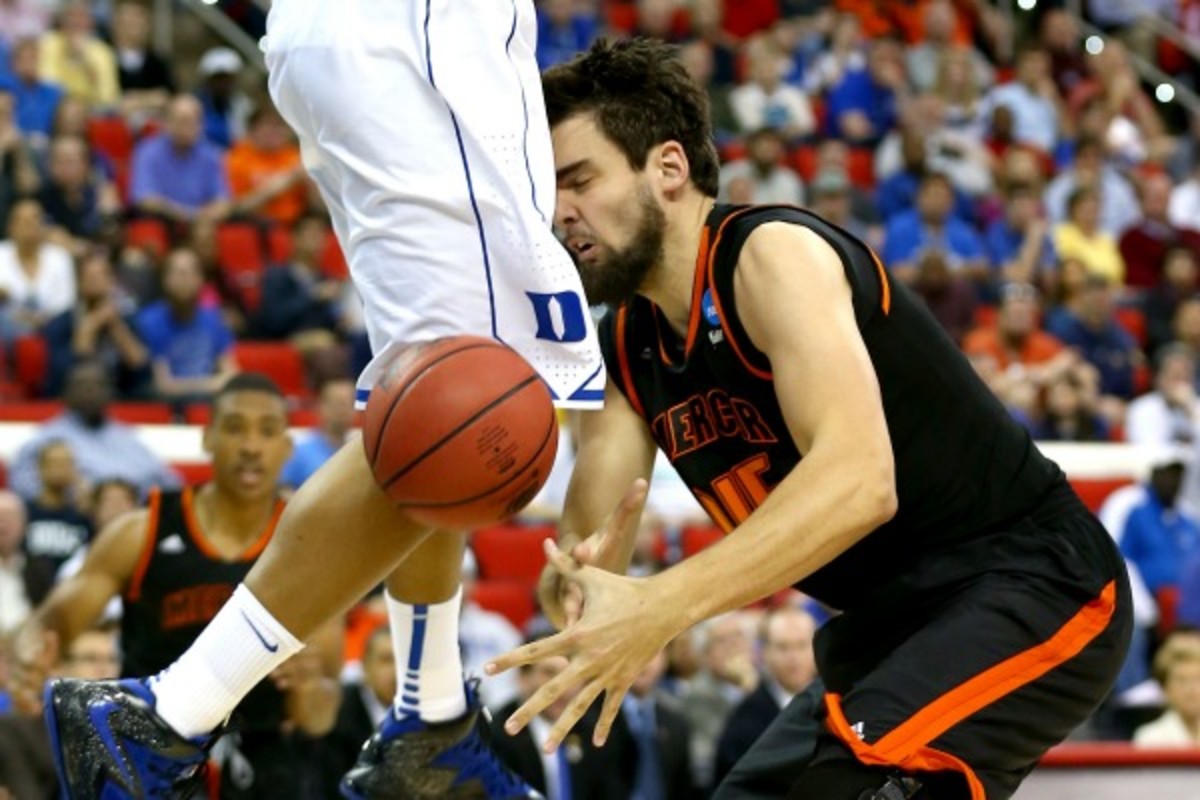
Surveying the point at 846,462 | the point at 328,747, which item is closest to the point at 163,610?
the point at 328,747

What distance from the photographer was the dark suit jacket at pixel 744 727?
7152 mm

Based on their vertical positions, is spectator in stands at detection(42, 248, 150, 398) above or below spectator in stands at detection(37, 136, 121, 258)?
below

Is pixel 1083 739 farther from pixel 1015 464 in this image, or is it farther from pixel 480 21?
pixel 480 21

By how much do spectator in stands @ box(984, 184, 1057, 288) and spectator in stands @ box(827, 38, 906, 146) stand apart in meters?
1.12

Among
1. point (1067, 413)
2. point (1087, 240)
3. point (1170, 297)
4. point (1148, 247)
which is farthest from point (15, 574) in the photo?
point (1148, 247)

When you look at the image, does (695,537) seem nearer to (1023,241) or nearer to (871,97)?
(1023,241)

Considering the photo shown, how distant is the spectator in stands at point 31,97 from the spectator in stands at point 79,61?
0.63 ft

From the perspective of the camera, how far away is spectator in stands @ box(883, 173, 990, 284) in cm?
1198

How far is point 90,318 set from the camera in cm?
909

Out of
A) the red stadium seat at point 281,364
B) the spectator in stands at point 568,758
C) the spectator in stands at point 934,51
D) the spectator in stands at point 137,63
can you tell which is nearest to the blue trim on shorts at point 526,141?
the spectator in stands at point 568,758

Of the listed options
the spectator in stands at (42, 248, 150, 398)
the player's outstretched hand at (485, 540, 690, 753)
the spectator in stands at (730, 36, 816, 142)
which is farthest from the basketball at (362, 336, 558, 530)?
the spectator in stands at (730, 36, 816, 142)

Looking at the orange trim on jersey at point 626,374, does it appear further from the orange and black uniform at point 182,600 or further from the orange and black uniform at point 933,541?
the orange and black uniform at point 182,600

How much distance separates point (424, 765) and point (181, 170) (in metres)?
6.90

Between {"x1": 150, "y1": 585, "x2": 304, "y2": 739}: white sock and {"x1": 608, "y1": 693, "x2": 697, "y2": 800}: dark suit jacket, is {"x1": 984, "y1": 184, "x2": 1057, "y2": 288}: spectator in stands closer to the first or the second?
{"x1": 608, "y1": 693, "x2": 697, "y2": 800}: dark suit jacket
